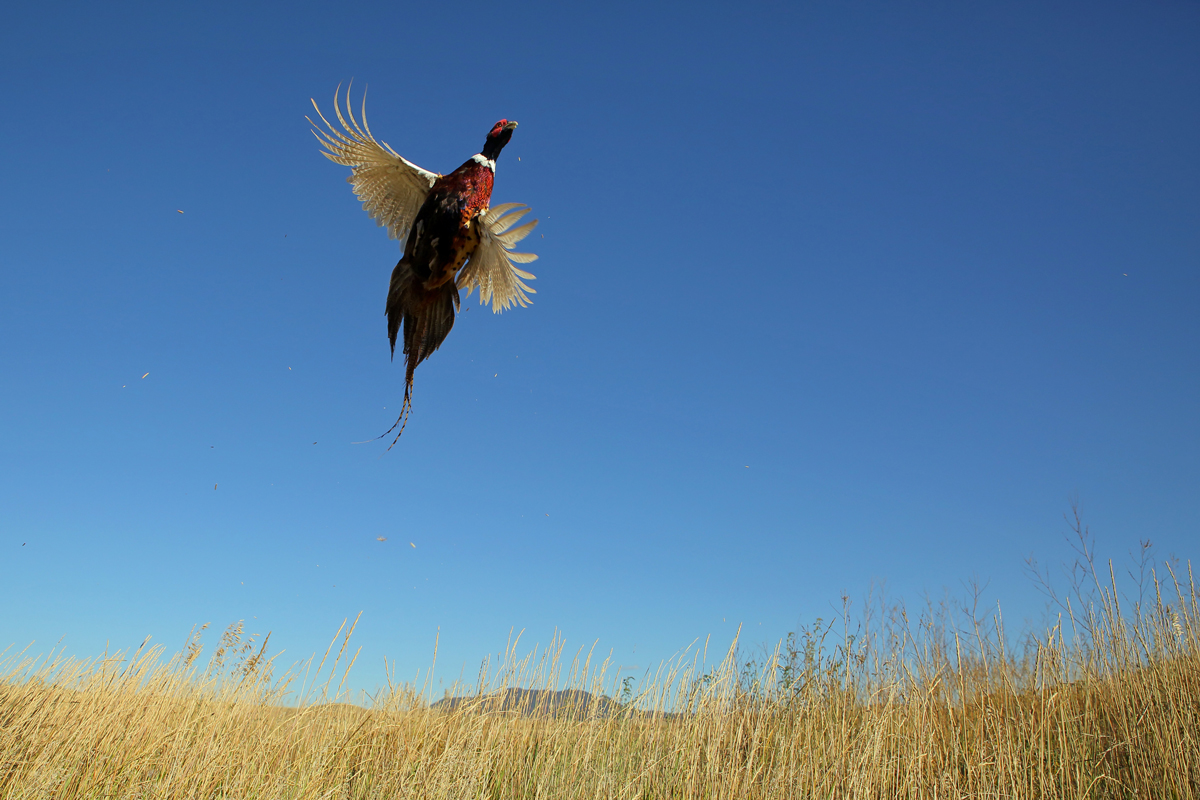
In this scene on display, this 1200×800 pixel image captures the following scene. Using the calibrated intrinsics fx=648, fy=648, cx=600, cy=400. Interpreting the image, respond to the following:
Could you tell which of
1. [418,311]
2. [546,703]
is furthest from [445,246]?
[546,703]

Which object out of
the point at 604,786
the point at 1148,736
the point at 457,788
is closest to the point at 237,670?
the point at 457,788

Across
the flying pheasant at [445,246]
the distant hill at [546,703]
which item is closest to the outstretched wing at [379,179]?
the flying pheasant at [445,246]

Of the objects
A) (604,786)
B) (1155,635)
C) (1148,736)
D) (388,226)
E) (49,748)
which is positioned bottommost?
(49,748)

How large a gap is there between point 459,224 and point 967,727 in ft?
18.8

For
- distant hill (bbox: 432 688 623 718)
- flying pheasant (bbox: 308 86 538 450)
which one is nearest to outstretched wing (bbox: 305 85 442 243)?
flying pheasant (bbox: 308 86 538 450)

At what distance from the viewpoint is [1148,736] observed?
A: 4.68 metres

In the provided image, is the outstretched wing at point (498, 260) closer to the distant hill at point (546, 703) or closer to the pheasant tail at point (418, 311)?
the pheasant tail at point (418, 311)

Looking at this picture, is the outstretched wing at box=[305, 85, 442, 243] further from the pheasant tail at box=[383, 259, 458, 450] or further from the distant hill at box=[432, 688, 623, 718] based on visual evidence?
the distant hill at box=[432, 688, 623, 718]

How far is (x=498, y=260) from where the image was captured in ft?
15.0

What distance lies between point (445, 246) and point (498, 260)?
1.97 feet

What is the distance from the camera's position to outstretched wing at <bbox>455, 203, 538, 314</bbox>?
169 inches

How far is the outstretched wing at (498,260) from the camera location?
4.30m

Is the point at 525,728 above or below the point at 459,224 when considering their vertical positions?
below

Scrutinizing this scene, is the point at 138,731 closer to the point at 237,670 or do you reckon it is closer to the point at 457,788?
the point at 237,670
